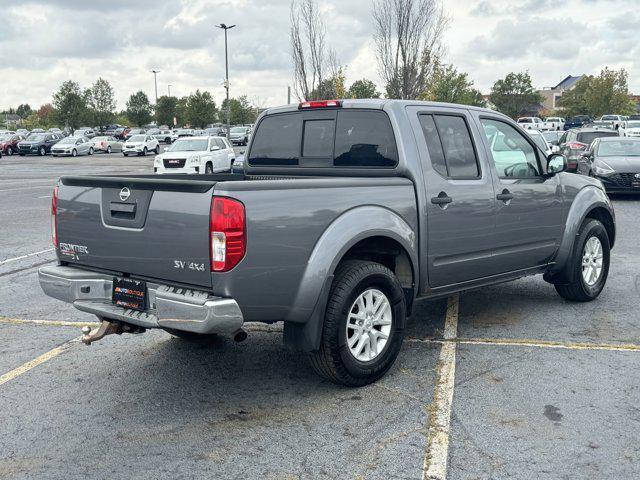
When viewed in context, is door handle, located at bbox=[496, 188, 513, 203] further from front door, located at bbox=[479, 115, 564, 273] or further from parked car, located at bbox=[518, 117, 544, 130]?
parked car, located at bbox=[518, 117, 544, 130]

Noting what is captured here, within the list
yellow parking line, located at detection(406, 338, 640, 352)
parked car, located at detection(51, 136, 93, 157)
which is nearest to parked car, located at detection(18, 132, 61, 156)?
parked car, located at detection(51, 136, 93, 157)

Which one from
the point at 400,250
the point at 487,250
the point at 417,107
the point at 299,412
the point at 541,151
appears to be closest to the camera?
the point at 299,412

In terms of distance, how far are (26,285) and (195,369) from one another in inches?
144

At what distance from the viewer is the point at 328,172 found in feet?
17.4

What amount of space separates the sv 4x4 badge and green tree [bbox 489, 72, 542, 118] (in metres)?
106

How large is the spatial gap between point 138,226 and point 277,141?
1.98 m

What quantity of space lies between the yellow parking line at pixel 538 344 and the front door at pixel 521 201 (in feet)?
2.01

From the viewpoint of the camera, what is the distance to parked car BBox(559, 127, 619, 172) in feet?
64.6

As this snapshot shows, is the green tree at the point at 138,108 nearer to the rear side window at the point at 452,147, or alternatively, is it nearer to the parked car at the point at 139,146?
the parked car at the point at 139,146

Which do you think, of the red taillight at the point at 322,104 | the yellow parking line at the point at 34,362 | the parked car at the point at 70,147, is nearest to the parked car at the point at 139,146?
the parked car at the point at 70,147

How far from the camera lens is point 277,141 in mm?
5742

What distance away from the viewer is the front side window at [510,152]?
5672 millimetres

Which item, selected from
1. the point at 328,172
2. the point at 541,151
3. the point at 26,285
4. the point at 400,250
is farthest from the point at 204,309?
the point at 26,285

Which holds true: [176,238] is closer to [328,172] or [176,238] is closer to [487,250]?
[328,172]
